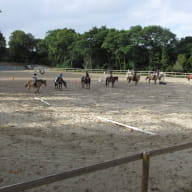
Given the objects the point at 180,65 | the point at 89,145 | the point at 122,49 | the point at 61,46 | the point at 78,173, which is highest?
the point at 61,46

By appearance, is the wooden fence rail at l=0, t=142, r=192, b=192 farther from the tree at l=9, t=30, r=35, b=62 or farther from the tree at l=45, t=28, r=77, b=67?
the tree at l=9, t=30, r=35, b=62

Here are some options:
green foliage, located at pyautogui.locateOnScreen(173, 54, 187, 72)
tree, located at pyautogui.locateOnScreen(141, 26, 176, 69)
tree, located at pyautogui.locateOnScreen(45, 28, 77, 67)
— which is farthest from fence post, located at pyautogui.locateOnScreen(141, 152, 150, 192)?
tree, located at pyautogui.locateOnScreen(45, 28, 77, 67)

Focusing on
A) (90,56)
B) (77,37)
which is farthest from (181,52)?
(77,37)

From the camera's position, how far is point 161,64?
188 feet

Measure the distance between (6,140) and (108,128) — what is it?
3.17 meters

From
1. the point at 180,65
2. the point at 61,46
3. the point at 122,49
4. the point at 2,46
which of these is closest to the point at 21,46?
the point at 2,46

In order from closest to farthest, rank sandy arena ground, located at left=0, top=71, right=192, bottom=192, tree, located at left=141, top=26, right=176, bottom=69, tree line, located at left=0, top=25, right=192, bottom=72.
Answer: sandy arena ground, located at left=0, top=71, right=192, bottom=192 → tree line, located at left=0, top=25, right=192, bottom=72 → tree, located at left=141, top=26, right=176, bottom=69

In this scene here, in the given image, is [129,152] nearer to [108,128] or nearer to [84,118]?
[108,128]

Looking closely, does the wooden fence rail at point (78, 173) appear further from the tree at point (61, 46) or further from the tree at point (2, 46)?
the tree at point (2, 46)

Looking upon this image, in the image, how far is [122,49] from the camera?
60469mm

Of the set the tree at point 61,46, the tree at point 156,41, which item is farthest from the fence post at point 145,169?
the tree at point 61,46

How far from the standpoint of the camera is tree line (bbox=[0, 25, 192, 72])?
58.9 m

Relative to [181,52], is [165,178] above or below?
below

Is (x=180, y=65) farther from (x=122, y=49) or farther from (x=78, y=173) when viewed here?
(x=78, y=173)
